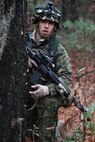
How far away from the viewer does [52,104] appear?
5.11 m

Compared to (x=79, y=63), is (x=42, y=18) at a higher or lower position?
higher

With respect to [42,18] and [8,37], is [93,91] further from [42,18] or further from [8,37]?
[8,37]

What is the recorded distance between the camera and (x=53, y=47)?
5258mm

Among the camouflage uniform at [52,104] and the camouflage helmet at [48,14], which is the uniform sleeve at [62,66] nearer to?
the camouflage uniform at [52,104]

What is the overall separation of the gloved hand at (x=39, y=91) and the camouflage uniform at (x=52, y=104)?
0.07 m

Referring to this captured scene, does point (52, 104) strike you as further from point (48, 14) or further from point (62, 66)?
point (48, 14)

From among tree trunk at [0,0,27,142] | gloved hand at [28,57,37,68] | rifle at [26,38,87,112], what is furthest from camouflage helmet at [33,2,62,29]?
tree trunk at [0,0,27,142]

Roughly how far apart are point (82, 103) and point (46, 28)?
3.41 feet

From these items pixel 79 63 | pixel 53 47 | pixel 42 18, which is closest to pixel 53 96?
pixel 53 47

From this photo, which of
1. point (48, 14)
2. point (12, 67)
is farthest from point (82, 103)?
point (12, 67)

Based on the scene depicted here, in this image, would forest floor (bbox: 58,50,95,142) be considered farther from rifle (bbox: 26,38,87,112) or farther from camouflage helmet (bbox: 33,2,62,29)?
camouflage helmet (bbox: 33,2,62,29)

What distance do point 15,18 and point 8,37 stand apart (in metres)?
0.20

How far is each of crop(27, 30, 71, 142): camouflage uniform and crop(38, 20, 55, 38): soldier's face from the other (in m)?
0.11

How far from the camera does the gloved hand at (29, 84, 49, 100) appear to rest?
16.4ft
